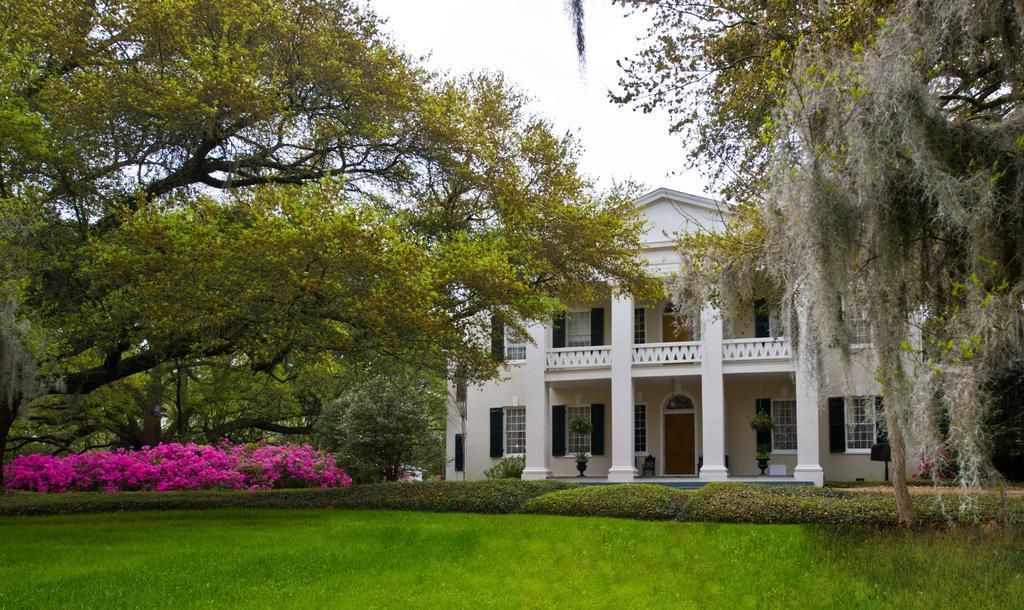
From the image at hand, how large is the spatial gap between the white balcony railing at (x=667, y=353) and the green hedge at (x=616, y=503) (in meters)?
9.64

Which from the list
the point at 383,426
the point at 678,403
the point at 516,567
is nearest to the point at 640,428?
the point at 678,403

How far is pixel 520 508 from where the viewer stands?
14.8m

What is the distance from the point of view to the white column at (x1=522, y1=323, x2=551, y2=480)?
2475 cm

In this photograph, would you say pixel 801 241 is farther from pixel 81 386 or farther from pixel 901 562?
pixel 81 386

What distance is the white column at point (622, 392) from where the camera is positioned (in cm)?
2375

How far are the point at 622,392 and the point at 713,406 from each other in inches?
93.9

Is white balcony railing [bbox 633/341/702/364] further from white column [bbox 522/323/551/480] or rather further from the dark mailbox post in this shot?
the dark mailbox post

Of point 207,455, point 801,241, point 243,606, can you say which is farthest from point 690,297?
point 207,455

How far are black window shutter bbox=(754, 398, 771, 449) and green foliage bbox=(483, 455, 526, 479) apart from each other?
20.4 feet

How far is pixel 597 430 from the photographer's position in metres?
26.0

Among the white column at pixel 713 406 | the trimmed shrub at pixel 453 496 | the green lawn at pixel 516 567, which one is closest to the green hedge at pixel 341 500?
the trimmed shrub at pixel 453 496

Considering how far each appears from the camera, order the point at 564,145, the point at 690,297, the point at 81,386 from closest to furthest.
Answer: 1. the point at 690,297
2. the point at 81,386
3. the point at 564,145

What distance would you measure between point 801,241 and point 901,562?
10.8 ft

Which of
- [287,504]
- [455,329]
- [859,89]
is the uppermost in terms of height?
[859,89]
